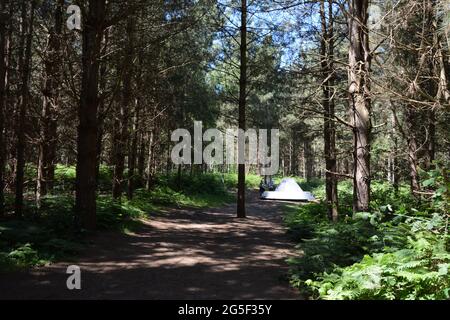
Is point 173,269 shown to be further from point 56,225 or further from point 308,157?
point 308,157

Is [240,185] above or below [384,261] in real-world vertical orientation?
above

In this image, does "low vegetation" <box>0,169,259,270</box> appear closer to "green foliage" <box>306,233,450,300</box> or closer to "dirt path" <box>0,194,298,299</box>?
"dirt path" <box>0,194,298,299</box>

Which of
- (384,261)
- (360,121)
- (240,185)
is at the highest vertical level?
(360,121)

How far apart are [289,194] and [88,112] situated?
18.0 meters

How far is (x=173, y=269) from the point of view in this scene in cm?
754

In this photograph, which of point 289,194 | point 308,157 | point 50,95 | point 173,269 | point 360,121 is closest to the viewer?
point 173,269

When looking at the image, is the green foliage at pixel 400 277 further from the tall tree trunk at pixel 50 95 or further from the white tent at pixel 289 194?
the white tent at pixel 289 194

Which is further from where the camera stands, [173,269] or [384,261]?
[173,269]

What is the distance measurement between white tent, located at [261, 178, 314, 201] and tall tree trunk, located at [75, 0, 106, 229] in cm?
1735

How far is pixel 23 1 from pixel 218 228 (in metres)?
8.42

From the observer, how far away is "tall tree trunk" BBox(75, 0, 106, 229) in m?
10.4

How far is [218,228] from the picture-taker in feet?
43.3
